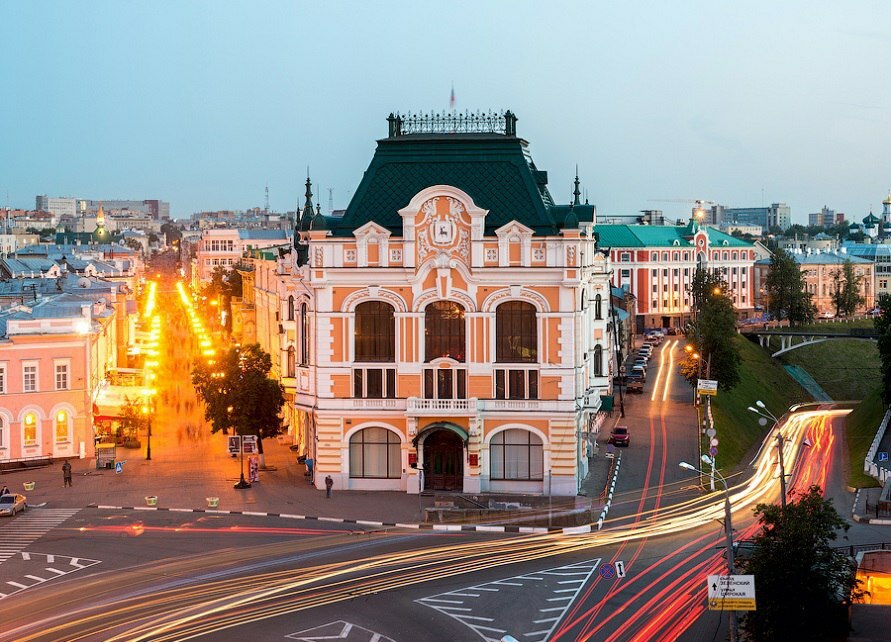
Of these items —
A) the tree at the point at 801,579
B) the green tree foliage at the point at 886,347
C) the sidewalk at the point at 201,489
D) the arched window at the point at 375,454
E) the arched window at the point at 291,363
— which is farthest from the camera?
the green tree foliage at the point at 886,347

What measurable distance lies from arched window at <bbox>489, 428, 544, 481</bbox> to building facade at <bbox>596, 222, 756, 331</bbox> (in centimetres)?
9127

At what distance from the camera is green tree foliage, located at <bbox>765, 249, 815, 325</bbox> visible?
155250 mm

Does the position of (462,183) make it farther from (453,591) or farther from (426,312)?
(453,591)

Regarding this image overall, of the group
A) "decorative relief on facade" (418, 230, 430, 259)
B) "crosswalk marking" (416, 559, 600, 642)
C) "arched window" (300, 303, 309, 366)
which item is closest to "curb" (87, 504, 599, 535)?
"crosswalk marking" (416, 559, 600, 642)

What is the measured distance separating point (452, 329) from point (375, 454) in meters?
7.34

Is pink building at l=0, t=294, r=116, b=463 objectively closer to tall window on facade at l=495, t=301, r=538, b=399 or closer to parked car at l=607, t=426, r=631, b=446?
tall window on facade at l=495, t=301, r=538, b=399

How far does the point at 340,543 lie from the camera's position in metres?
51.9

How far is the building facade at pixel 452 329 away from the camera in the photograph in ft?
202

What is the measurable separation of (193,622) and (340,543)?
39.7 feet

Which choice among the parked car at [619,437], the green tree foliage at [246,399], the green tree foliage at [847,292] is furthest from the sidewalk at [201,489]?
the green tree foliage at [847,292]

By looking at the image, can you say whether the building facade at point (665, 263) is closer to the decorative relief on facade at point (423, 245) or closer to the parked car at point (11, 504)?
the decorative relief on facade at point (423, 245)

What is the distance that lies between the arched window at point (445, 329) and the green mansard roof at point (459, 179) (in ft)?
13.6

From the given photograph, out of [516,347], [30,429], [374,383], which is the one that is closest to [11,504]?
[30,429]

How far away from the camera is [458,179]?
63.3 m
